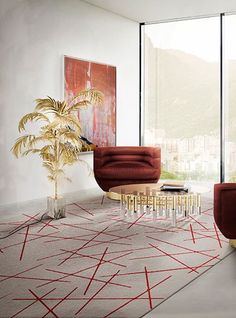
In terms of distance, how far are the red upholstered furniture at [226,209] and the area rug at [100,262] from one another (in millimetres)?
269

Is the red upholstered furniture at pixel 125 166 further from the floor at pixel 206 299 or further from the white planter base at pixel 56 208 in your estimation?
the floor at pixel 206 299

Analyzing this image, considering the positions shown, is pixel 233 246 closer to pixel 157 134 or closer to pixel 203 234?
pixel 203 234

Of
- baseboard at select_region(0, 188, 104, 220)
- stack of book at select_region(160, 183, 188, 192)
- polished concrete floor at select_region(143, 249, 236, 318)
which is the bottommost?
polished concrete floor at select_region(143, 249, 236, 318)

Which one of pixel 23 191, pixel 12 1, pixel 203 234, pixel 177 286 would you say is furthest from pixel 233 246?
pixel 12 1

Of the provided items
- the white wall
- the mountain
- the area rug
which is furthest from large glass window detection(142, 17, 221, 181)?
the area rug

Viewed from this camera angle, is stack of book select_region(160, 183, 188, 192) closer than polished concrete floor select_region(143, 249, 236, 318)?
No

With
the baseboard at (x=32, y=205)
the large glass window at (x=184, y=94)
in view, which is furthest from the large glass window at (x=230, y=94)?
the baseboard at (x=32, y=205)

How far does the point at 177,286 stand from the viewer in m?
3.69

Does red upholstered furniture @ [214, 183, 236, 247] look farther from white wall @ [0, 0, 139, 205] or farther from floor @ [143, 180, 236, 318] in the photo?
white wall @ [0, 0, 139, 205]

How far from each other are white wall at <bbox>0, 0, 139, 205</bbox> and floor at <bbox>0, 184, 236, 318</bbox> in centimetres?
397

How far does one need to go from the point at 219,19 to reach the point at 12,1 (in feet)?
13.4

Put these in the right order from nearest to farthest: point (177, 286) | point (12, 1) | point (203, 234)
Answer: point (177, 286), point (203, 234), point (12, 1)

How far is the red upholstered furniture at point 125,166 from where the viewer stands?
7523mm

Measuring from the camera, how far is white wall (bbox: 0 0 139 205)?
278 inches
